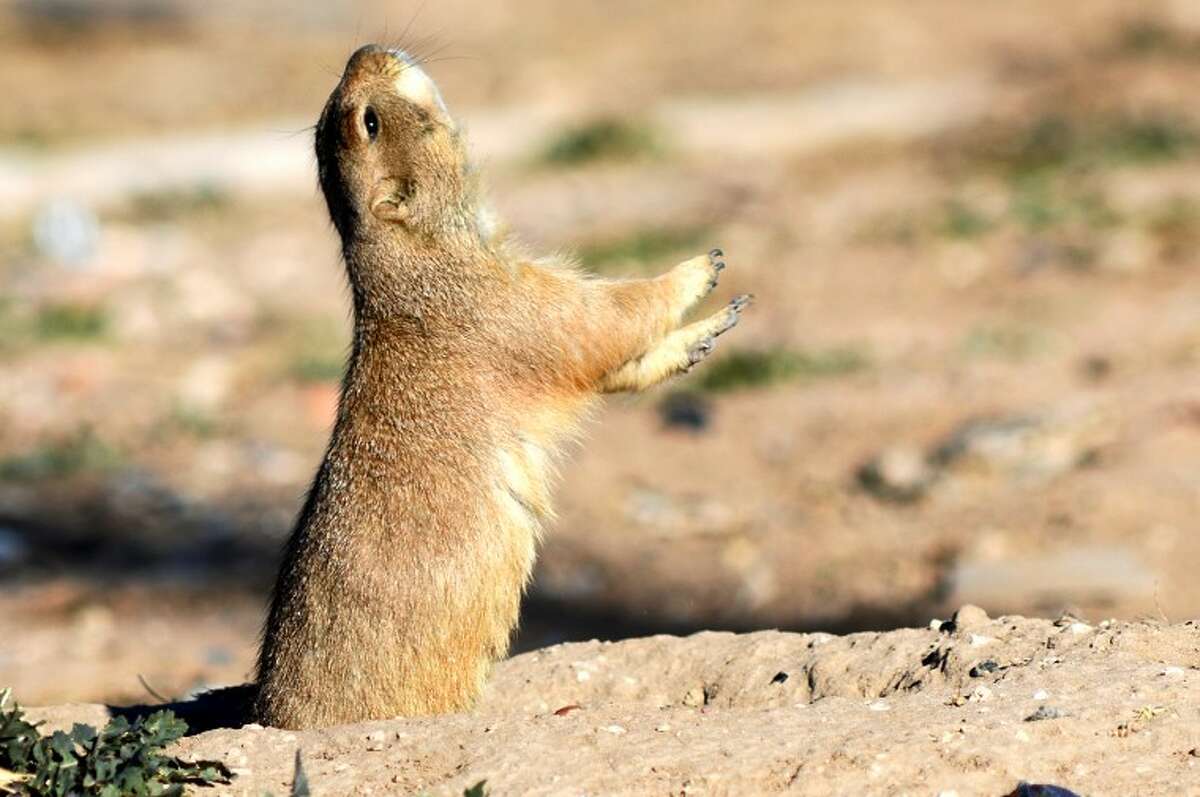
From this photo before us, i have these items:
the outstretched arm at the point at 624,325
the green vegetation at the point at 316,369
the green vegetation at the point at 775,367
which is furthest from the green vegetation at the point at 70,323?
the outstretched arm at the point at 624,325

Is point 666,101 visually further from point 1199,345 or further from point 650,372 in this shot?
point 650,372

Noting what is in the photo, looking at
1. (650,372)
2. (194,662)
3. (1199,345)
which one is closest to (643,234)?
(1199,345)

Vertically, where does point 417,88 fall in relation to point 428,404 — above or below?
above

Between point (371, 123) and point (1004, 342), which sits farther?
point (1004, 342)

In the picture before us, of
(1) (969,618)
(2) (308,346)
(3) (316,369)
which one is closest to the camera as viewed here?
(1) (969,618)

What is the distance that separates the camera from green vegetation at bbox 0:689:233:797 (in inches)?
177

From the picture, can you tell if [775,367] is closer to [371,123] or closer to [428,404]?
[371,123]

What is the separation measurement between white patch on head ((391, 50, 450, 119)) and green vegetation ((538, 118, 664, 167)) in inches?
427

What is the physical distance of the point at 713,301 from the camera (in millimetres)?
12906

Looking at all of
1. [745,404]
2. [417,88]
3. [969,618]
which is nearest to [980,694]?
[969,618]

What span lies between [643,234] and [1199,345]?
4.76 m

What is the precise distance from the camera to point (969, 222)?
13.2 m

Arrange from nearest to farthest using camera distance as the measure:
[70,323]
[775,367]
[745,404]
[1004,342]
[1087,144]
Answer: [745,404]
[1004,342]
[775,367]
[70,323]
[1087,144]

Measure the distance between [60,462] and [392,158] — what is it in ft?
18.2
